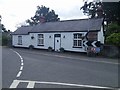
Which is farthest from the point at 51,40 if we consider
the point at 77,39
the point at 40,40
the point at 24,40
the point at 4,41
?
the point at 4,41

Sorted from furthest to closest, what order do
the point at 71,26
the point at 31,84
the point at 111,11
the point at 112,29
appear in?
the point at 111,11 < the point at 71,26 < the point at 112,29 < the point at 31,84

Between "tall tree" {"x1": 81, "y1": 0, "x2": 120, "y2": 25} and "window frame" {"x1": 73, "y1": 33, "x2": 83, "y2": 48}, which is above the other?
"tall tree" {"x1": 81, "y1": 0, "x2": 120, "y2": 25}

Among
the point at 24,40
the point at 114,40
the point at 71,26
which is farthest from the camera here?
the point at 24,40

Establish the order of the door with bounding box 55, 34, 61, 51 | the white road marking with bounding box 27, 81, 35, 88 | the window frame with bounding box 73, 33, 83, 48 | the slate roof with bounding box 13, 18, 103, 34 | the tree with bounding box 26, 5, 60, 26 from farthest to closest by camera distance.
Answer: the tree with bounding box 26, 5, 60, 26
the door with bounding box 55, 34, 61, 51
the window frame with bounding box 73, 33, 83, 48
the slate roof with bounding box 13, 18, 103, 34
the white road marking with bounding box 27, 81, 35, 88

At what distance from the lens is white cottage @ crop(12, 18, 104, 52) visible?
3117 cm

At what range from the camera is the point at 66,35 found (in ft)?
113

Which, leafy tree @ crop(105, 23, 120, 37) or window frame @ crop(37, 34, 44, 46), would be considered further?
window frame @ crop(37, 34, 44, 46)

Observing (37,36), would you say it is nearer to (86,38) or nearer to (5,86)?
(86,38)

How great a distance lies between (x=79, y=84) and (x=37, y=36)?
2974 cm

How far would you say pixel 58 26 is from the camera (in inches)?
1487

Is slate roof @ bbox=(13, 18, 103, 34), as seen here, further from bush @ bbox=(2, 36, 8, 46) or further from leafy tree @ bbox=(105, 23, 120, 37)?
bush @ bbox=(2, 36, 8, 46)

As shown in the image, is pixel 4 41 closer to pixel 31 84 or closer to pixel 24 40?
pixel 24 40

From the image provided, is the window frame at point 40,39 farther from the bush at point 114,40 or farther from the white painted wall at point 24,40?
the bush at point 114,40

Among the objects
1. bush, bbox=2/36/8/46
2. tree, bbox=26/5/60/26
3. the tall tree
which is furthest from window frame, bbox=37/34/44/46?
tree, bbox=26/5/60/26
